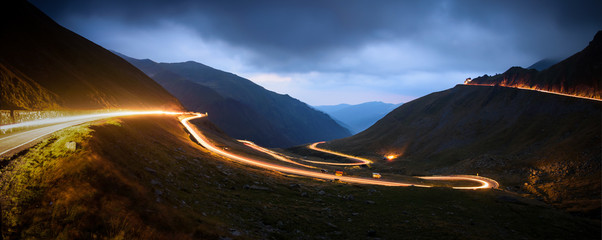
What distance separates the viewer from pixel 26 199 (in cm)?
873

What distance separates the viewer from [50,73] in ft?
165

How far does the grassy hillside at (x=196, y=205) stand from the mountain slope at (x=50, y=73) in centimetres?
3237

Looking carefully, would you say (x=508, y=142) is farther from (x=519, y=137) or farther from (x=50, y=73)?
(x=50, y=73)

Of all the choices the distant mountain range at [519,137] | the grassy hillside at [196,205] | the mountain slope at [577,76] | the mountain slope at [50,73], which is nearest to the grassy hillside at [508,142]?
the distant mountain range at [519,137]

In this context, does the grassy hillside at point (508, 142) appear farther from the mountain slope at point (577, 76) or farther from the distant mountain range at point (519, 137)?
the mountain slope at point (577, 76)

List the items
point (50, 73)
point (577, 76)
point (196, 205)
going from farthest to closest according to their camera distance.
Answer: point (577, 76) → point (50, 73) → point (196, 205)

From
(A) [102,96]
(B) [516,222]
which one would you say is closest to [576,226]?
(B) [516,222]

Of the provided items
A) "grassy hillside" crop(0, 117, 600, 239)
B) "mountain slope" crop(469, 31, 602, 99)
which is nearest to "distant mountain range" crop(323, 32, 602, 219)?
"mountain slope" crop(469, 31, 602, 99)

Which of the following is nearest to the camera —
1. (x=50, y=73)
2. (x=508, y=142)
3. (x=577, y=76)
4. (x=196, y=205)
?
(x=196, y=205)

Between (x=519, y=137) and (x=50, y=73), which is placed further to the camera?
(x=519, y=137)

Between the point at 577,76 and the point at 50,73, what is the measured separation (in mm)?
139189

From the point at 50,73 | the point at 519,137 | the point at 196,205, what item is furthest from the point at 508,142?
the point at 50,73

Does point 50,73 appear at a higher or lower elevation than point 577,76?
lower

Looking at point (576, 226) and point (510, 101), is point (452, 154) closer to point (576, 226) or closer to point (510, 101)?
point (510, 101)
